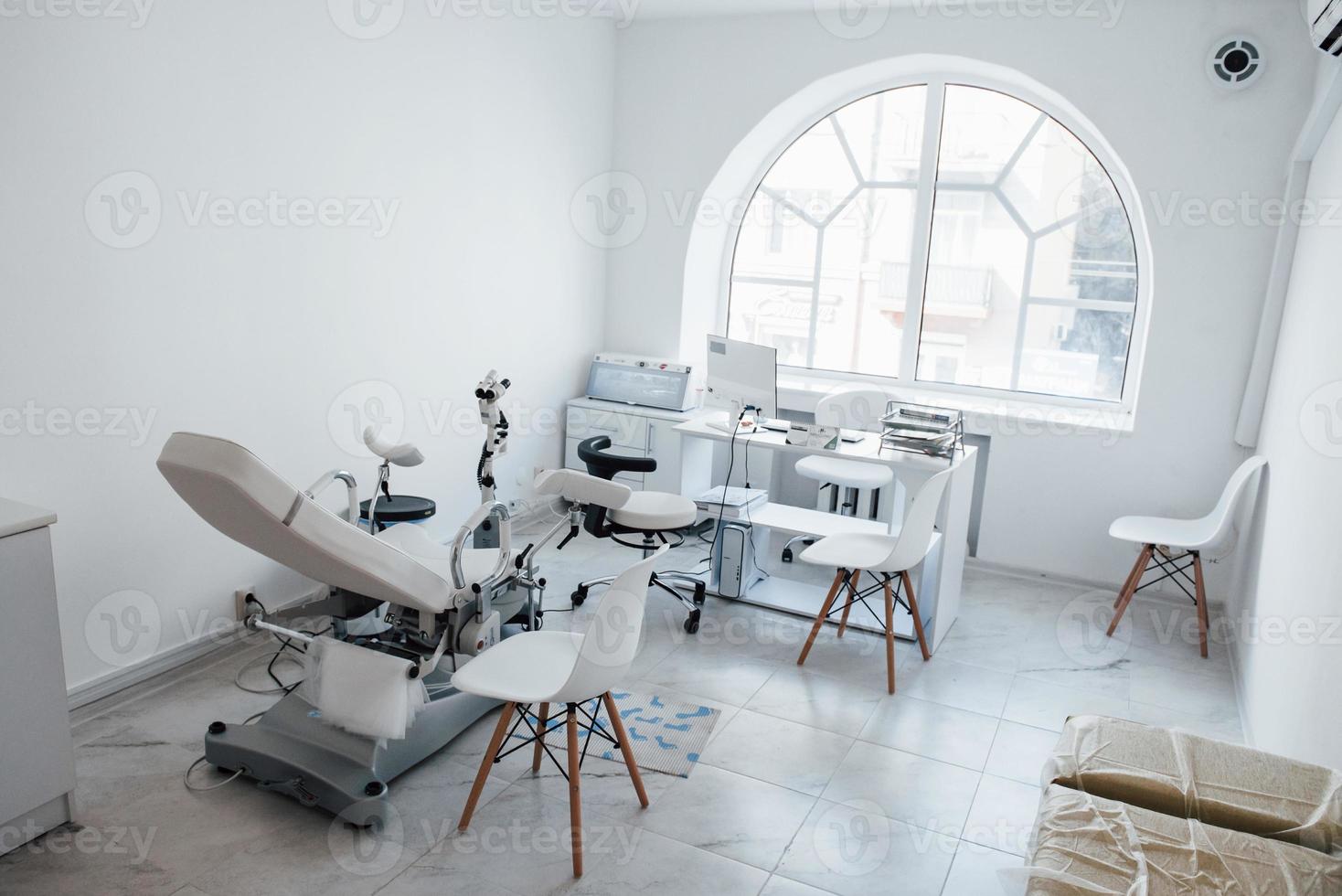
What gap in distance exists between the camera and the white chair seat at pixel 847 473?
4965 millimetres

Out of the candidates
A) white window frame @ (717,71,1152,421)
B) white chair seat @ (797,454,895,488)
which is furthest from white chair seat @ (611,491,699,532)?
white window frame @ (717,71,1152,421)

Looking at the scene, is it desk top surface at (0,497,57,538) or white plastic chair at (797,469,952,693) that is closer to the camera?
desk top surface at (0,497,57,538)

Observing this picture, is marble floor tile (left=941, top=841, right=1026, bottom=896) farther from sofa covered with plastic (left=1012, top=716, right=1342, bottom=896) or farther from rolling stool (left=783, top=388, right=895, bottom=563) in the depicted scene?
rolling stool (left=783, top=388, right=895, bottom=563)

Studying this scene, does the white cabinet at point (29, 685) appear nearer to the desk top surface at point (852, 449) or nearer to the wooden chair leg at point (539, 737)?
the wooden chair leg at point (539, 737)

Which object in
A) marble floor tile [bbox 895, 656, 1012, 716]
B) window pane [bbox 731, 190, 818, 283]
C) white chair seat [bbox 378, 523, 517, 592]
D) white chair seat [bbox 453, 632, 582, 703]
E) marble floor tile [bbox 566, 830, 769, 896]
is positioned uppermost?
window pane [bbox 731, 190, 818, 283]

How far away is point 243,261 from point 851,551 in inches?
105

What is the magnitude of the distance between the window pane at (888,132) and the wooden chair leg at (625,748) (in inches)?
162

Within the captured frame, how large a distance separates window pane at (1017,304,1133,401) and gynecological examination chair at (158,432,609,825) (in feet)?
11.4

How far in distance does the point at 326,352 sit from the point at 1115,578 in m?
4.05

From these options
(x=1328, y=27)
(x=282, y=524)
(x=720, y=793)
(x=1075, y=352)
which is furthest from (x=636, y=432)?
(x=1328, y=27)

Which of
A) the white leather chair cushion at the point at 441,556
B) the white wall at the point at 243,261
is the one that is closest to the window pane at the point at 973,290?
the white wall at the point at 243,261

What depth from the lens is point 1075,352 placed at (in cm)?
532

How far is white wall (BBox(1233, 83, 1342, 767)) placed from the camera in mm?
2570

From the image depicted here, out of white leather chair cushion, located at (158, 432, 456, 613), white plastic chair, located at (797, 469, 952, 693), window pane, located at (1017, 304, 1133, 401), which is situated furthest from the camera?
window pane, located at (1017, 304, 1133, 401)
